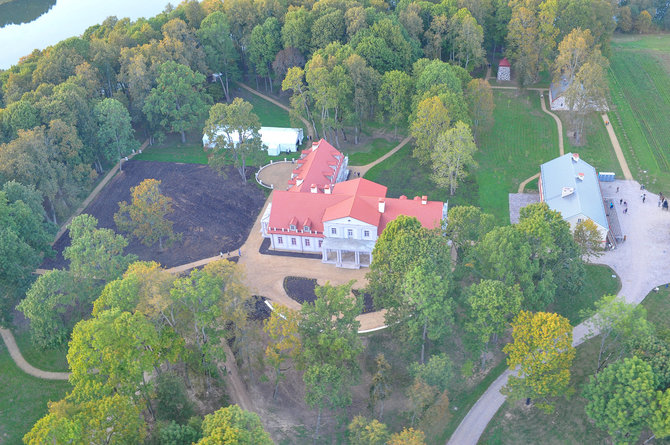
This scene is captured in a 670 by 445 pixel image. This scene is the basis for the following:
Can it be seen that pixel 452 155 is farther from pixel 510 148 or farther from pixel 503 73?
pixel 503 73

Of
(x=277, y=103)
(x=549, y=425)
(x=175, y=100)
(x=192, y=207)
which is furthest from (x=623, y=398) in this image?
(x=277, y=103)

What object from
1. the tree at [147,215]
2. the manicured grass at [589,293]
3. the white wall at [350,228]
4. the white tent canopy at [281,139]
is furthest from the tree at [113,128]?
the manicured grass at [589,293]

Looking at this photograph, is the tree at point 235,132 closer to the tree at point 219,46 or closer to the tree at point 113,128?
the tree at point 113,128

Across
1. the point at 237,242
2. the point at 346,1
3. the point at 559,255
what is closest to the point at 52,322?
the point at 237,242

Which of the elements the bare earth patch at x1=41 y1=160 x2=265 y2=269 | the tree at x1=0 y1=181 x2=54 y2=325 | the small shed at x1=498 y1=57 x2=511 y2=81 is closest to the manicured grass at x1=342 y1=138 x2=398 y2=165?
the bare earth patch at x1=41 y1=160 x2=265 y2=269

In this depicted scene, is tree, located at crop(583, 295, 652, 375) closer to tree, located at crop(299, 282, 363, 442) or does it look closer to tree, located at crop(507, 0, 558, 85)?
tree, located at crop(299, 282, 363, 442)
